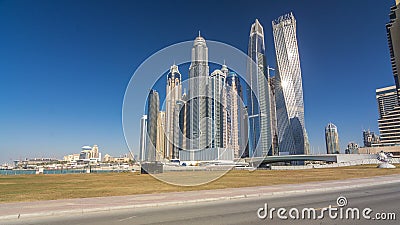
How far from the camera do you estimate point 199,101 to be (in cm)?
1873

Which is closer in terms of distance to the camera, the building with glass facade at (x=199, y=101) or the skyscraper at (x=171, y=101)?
the building with glass facade at (x=199, y=101)

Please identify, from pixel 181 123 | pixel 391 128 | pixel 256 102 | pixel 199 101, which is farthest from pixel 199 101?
pixel 391 128

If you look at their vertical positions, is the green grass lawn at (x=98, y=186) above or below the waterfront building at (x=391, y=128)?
below

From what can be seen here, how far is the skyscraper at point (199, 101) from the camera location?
15783mm

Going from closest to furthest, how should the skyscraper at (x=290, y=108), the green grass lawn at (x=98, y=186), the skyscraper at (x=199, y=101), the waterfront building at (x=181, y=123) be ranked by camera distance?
the skyscraper at (x=199, y=101) < the waterfront building at (x=181, y=123) < the green grass lawn at (x=98, y=186) < the skyscraper at (x=290, y=108)

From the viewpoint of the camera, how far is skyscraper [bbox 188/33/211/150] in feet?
51.8

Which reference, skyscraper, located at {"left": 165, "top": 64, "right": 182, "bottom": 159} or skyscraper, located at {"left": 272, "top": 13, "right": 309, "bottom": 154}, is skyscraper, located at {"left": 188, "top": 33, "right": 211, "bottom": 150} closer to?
skyscraper, located at {"left": 165, "top": 64, "right": 182, "bottom": 159}

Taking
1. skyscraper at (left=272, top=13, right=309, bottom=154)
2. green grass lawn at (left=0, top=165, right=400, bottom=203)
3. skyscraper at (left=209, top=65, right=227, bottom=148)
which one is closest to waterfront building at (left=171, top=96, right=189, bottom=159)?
skyscraper at (left=209, top=65, right=227, bottom=148)

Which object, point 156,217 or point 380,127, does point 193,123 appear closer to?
point 156,217

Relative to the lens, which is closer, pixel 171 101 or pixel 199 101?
pixel 171 101

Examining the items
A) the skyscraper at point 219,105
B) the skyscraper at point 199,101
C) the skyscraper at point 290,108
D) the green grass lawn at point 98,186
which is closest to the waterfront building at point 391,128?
the skyscraper at point 290,108

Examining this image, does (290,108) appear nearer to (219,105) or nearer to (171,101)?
(219,105)

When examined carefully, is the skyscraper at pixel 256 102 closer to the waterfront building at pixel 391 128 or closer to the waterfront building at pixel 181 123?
the waterfront building at pixel 181 123

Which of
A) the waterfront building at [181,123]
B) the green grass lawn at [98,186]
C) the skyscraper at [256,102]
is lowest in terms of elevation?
the green grass lawn at [98,186]
